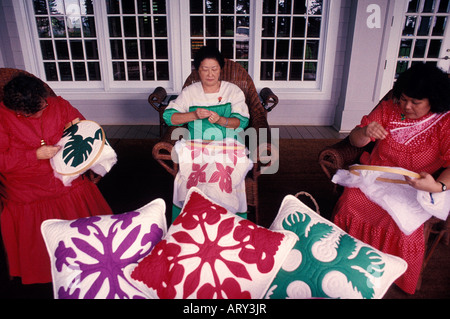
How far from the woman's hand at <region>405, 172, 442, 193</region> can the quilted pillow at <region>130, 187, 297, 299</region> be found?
72 centimetres

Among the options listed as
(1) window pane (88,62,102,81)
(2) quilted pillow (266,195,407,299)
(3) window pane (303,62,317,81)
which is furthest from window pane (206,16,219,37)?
(2) quilted pillow (266,195,407,299)

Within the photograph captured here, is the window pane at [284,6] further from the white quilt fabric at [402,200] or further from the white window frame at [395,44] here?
the white quilt fabric at [402,200]

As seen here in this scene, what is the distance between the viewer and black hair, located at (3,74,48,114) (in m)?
1.54

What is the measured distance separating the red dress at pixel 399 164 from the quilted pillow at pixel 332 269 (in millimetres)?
702

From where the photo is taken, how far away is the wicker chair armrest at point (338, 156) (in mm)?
1901

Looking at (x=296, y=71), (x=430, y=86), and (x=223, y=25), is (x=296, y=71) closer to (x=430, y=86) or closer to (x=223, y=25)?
(x=223, y=25)

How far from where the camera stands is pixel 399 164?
1.76 m

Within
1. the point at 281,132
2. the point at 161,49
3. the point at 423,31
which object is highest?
the point at 423,31

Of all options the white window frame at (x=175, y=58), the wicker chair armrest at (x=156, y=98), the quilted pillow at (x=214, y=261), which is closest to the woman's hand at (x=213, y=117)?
the quilted pillow at (x=214, y=261)

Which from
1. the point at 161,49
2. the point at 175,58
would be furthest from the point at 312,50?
the point at 161,49

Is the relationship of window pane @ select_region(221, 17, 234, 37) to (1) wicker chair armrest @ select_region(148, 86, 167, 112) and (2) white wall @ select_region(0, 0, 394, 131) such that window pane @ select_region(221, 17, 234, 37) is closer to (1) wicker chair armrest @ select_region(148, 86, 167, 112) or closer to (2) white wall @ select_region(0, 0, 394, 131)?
(2) white wall @ select_region(0, 0, 394, 131)

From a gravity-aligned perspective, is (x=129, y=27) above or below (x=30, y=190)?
above

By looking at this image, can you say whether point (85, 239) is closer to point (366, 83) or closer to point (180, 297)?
point (180, 297)

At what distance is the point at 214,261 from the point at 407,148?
1254mm
